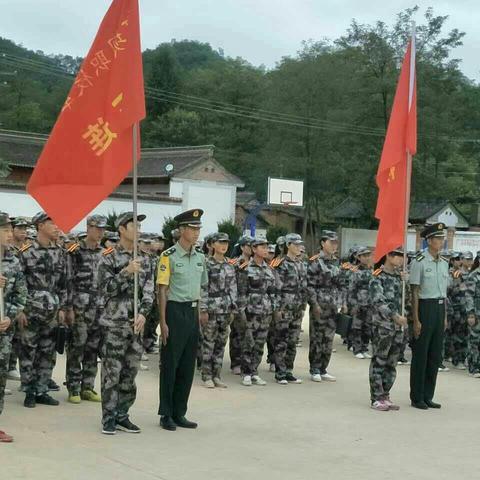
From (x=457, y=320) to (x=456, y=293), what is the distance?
1.44 ft

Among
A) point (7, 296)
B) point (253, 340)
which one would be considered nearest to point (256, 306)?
point (253, 340)

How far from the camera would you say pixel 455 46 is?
3997cm

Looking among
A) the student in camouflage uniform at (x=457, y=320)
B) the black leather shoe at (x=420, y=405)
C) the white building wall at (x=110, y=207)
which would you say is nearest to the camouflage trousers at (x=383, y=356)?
the black leather shoe at (x=420, y=405)

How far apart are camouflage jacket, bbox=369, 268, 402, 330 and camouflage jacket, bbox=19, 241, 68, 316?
11.1 feet

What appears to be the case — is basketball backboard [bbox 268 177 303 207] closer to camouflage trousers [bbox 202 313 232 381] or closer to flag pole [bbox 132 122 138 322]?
camouflage trousers [bbox 202 313 232 381]

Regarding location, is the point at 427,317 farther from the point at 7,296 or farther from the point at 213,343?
the point at 7,296

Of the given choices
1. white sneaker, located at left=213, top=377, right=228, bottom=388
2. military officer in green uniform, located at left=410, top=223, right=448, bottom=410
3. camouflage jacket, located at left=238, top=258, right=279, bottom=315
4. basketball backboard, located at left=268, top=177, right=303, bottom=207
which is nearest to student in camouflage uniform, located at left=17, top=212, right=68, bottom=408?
white sneaker, located at left=213, top=377, right=228, bottom=388

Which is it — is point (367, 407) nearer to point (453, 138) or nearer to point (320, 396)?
point (320, 396)

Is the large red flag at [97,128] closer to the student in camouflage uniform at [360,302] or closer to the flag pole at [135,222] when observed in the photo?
the flag pole at [135,222]

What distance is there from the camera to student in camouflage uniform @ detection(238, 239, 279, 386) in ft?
34.5

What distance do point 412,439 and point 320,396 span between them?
2.28m

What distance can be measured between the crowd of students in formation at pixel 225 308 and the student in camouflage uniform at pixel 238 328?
0.07ft

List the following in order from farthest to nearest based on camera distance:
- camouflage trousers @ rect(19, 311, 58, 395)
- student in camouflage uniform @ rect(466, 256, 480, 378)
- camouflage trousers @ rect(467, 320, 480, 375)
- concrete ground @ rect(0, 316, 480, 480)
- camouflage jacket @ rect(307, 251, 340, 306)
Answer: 1. camouflage trousers @ rect(467, 320, 480, 375)
2. student in camouflage uniform @ rect(466, 256, 480, 378)
3. camouflage jacket @ rect(307, 251, 340, 306)
4. camouflage trousers @ rect(19, 311, 58, 395)
5. concrete ground @ rect(0, 316, 480, 480)

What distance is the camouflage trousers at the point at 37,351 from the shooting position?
8133 millimetres
